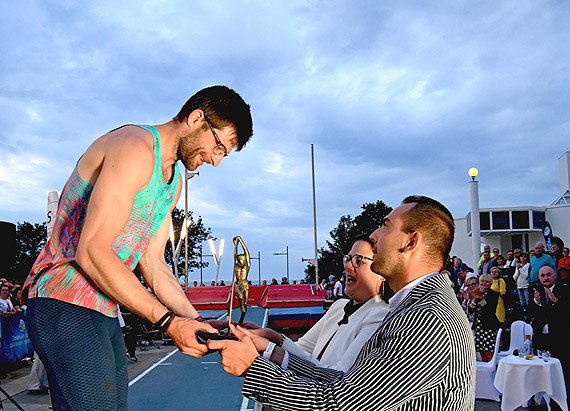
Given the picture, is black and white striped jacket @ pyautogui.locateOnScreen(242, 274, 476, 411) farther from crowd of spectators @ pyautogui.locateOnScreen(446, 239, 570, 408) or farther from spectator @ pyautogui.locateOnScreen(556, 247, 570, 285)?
spectator @ pyautogui.locateOnScreen(556, 247, 570, 285)

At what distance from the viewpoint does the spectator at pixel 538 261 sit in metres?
9.64

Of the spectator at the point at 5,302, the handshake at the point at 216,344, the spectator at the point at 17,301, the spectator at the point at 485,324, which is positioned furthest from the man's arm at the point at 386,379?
the spectator at the point at 17,301

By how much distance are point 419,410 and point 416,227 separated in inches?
26.7

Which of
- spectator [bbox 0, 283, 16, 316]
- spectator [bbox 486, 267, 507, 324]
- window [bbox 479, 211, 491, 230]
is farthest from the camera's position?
window [bbox 479, 211, 491, 230]

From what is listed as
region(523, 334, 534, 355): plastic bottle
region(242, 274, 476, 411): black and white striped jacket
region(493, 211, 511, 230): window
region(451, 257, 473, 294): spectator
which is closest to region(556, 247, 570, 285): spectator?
region(523, 334, 534, 355): plastic bottle

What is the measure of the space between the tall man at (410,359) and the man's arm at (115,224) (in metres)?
0.26

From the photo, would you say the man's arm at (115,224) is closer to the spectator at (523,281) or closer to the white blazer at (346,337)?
the white blazer at (346,337)

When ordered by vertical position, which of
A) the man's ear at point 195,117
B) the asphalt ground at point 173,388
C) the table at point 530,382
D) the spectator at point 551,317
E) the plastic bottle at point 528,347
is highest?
the man's ear at point 195,117

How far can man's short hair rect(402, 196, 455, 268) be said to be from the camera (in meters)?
1.95

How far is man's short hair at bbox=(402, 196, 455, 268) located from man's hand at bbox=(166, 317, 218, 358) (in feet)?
2.86

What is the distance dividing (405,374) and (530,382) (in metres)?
5.66

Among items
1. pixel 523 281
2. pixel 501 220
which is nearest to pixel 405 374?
pixel 523 281

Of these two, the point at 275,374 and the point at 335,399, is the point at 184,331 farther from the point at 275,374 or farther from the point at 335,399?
the point at 335,399

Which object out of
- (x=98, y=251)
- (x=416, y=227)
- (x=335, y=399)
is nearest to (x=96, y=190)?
(x=98, y=251)
